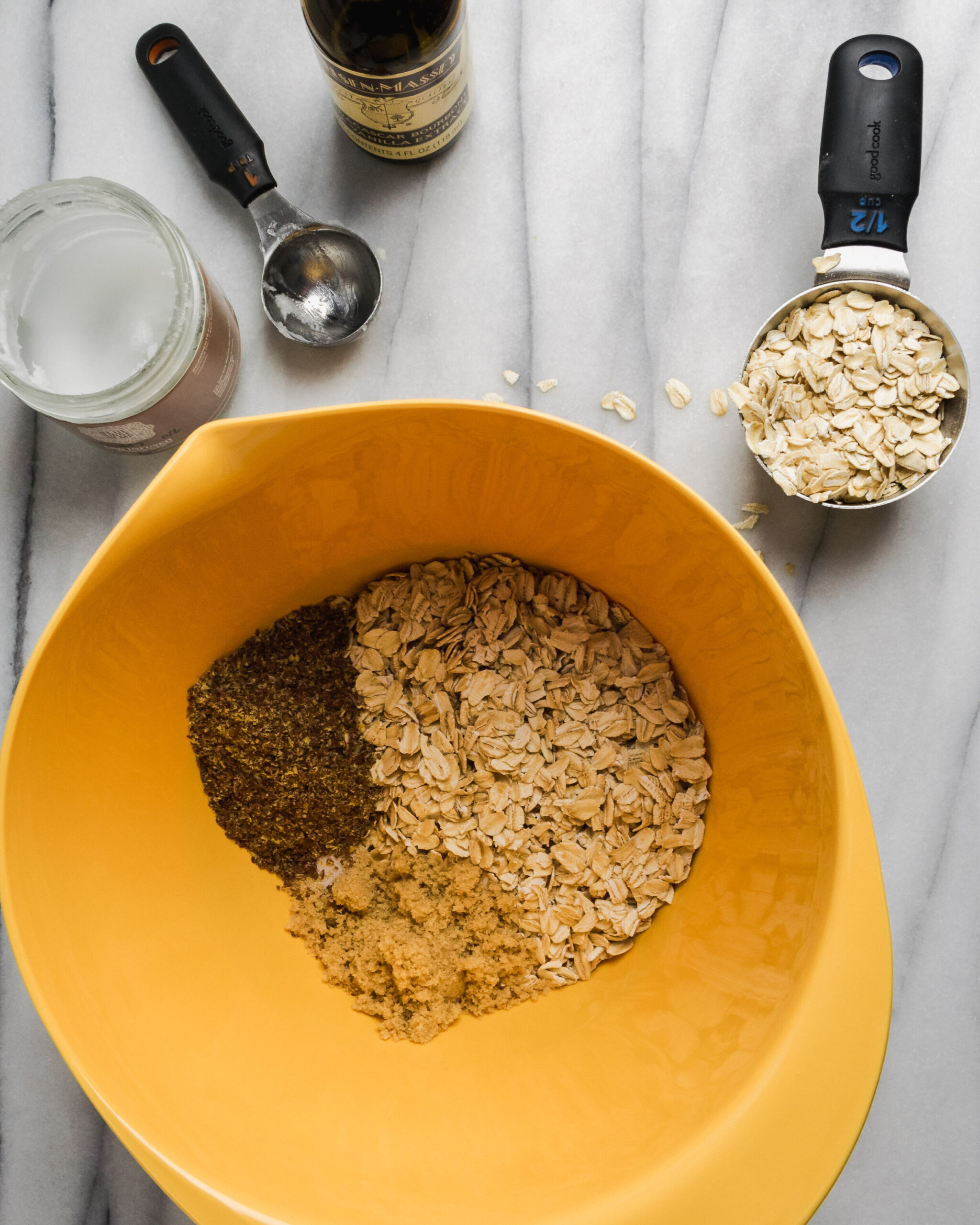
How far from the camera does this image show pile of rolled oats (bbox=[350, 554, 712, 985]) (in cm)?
69

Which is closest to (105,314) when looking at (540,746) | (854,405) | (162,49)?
(162,49)

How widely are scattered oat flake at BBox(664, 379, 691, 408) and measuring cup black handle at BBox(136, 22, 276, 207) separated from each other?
38 cm

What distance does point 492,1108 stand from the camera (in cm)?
64

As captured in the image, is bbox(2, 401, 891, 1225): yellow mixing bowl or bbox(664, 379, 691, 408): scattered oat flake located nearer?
bbox(2, 401, 891, 1225): yellow mixing bowl

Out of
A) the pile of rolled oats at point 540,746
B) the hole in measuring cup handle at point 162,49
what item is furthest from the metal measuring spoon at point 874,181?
the hole in measuring cup handle at point 162,49

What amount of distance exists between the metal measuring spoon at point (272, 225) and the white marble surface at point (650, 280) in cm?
2

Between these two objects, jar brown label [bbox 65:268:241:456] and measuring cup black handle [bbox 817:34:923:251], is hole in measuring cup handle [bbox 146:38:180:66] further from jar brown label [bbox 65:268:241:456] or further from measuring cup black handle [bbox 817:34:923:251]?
measuring cup black handle [bbox 817:34:923:251]

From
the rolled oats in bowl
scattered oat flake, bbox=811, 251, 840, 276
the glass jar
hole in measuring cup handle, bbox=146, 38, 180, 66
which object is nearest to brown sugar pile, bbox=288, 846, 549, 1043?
the rolled oats in bowl

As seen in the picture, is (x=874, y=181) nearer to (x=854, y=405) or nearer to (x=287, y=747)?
(x=854, y=405)

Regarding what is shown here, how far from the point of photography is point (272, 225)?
0.72 m

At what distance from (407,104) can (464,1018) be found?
0.72 meters

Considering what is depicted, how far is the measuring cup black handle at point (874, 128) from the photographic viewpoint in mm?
653

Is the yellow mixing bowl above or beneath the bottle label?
beneath

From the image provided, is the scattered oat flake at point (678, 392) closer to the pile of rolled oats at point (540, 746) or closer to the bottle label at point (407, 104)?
the pile of rolled oats at point (540, 746)
